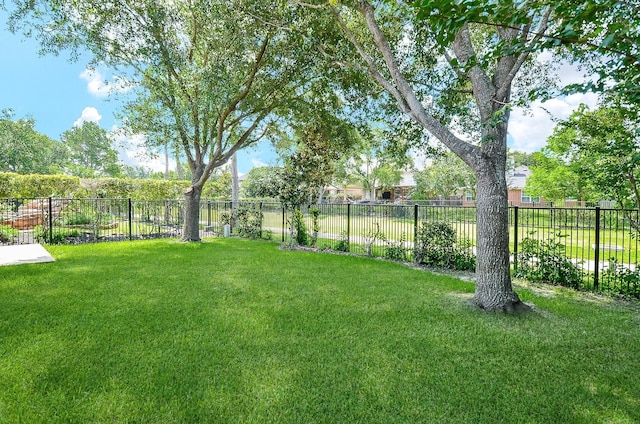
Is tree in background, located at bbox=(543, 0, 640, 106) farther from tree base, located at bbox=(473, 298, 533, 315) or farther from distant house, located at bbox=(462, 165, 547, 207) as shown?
distant house, located at bbox=(462, 165, 547, 207)

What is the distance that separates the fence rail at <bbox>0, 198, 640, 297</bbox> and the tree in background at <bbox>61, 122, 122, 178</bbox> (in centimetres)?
3607

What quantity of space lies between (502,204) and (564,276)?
263cm

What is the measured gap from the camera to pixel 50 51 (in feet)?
25.1

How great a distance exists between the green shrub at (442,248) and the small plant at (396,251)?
1.76 feet

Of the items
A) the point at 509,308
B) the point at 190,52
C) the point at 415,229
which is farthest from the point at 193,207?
the point at 509,308

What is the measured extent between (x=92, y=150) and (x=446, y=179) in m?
47.6

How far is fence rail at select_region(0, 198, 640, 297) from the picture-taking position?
5297 millimetres

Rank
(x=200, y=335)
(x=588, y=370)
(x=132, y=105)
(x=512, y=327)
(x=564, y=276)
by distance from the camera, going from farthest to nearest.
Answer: (x=132, y=105) → (x=564, y=276) → (x=512, y=327) → (x=200, y=335) → (x=588, y=370)

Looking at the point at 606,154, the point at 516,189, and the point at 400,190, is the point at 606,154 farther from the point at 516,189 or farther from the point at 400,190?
the point at 400,190

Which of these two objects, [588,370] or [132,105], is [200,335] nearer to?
[588,370]

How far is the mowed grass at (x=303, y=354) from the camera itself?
2066 millimetres

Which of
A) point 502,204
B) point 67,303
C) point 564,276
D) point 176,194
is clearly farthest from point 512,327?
point 176,194

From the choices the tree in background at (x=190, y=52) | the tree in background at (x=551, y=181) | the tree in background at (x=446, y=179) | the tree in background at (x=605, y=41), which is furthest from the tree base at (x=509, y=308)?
the tree in background at (x=446, y=179)

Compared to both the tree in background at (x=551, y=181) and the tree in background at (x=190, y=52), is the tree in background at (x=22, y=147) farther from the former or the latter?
the tree in background at (x=551, y=181)
